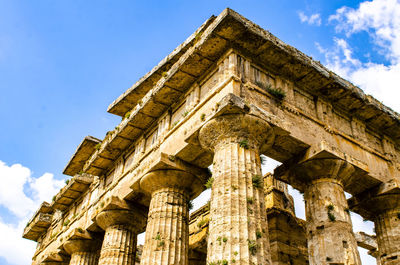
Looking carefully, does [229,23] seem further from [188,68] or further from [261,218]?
[261,218]

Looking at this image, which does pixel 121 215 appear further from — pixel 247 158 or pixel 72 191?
pixel 72 191

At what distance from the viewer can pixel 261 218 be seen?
968 cm

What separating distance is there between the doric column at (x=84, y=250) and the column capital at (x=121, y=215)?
2391 millimetres

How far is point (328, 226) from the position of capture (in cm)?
1126

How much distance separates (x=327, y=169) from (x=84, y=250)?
1041 centimetres

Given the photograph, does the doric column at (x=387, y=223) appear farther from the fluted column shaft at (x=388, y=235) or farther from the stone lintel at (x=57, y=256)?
the stone lintel at (x=57, y=256)

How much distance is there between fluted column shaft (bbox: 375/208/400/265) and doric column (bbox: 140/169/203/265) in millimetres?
5892

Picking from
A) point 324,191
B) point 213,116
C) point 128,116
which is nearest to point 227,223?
point 213,116

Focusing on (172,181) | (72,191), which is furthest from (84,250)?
(172,181)

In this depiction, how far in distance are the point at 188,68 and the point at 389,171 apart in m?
7.34

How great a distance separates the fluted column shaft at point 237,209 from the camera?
896 cm

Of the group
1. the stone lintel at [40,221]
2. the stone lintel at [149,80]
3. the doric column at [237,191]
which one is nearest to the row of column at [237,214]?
the doric column at [237,191]

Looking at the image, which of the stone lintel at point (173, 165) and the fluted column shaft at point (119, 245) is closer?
the stone lintel at point (173, 165)

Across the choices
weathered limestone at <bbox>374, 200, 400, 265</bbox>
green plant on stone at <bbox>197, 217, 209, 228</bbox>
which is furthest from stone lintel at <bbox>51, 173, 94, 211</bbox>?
weathered limestone at <bbox>374, 200, 400, 265</bbox>
